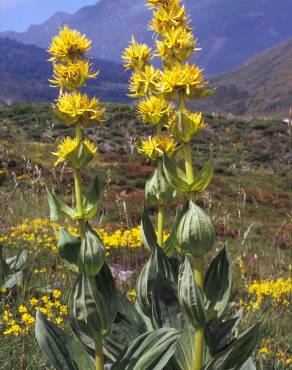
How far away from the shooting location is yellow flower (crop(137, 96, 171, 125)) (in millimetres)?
2398

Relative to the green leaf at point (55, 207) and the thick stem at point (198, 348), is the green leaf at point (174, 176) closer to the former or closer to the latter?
the green leaf at point (55, 207)

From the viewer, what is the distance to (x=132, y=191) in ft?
55.0

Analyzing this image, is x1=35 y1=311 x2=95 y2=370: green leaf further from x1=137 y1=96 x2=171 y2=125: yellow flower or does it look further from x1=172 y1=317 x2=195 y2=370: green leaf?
x1=137 y1=96 x2=171 y2=125: yellow flower

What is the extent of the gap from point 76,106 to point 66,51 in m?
0.24

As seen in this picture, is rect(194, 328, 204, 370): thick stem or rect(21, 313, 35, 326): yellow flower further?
rect(21, 313, 35, 326): yellow flower

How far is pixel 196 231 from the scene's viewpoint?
197cm

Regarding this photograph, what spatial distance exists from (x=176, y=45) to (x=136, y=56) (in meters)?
0.37

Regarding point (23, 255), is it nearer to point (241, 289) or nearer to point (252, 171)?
point (241, 289)

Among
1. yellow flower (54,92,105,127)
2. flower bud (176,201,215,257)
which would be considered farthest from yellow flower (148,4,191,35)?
flower bud (176,201,215,257)

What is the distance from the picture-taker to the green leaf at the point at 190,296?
6.45 ft

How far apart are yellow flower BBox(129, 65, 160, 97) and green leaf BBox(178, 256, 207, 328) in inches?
33.5

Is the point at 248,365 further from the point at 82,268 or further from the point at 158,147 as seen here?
the point at 158,147

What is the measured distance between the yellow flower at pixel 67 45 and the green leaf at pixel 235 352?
1.41m

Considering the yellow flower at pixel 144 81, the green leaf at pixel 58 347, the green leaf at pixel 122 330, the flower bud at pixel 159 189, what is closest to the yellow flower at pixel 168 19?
the yellow flower at pixel 144 81
